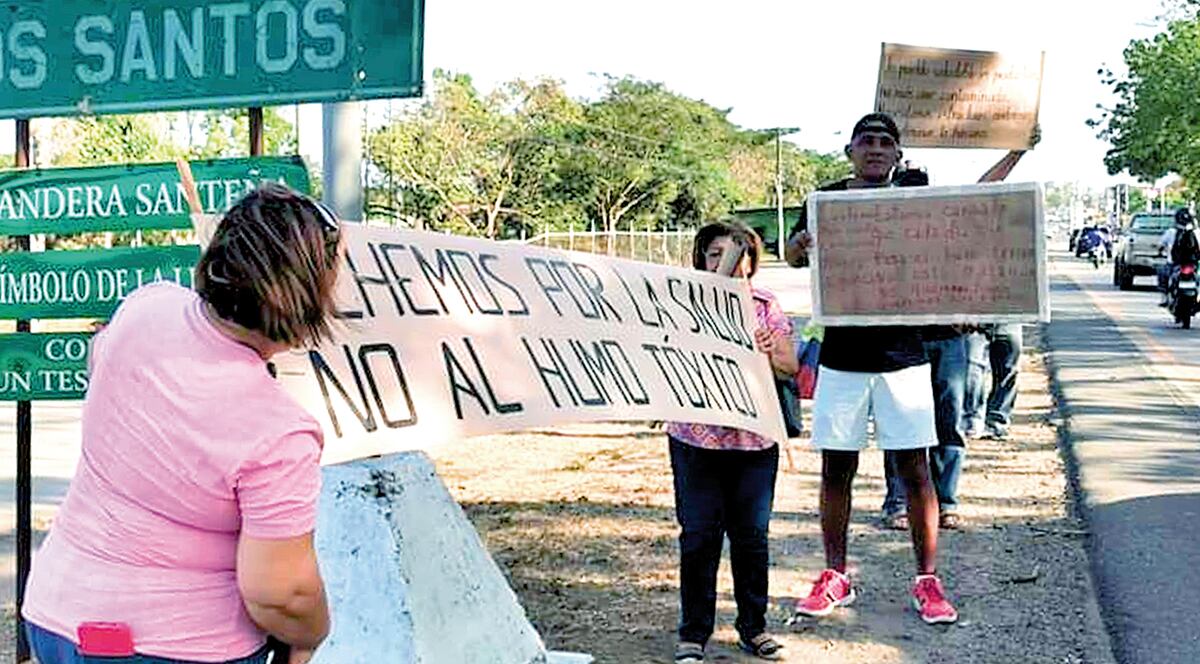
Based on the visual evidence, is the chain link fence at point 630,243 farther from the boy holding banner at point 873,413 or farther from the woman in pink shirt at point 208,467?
the woman in pink shirt at point 208,467

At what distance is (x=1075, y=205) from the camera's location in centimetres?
17388

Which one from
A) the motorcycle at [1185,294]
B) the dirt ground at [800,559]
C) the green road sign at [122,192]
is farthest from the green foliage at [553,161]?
the green road sign at [122,192]

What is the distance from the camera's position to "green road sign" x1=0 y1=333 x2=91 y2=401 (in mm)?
4578

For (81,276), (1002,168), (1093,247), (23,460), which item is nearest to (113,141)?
(23,460)

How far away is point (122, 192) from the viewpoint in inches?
177

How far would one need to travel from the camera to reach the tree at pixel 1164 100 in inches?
1756

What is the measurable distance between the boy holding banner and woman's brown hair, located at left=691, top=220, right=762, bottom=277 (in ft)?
1.57

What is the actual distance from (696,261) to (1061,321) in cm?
1913

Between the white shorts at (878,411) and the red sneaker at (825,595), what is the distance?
55 cm

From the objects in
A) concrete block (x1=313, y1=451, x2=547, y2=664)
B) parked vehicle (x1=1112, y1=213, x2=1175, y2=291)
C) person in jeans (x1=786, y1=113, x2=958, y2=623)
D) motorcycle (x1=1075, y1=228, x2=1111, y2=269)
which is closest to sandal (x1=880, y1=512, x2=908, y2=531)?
person in jeans (x1=786, y1=113, x2=958, y2=623)

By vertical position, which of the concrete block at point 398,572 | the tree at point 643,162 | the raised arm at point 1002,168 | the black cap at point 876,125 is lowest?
the concrete block at point 398,572

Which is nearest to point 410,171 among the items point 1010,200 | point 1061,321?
point 1061,321

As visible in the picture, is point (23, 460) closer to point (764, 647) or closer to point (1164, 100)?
point (764, 647)

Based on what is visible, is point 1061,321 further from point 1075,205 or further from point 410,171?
point 1075,205
